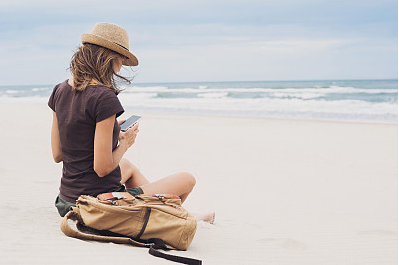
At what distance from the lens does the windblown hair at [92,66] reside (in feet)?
10.3

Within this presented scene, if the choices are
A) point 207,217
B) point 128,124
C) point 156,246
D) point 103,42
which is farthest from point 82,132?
point 207,217

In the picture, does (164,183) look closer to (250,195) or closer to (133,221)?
(133,221)

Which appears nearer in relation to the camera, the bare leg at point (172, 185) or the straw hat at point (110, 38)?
the straw hat at point (110, 38)

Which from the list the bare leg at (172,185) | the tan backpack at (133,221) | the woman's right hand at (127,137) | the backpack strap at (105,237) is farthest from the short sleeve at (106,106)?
the bare leg at (172,185)

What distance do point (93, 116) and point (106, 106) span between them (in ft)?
0.43

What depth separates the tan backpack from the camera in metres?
3.02

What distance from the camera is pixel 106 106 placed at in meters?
3.00

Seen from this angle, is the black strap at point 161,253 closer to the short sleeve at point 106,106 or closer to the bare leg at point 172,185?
the bare leg at point 172,185

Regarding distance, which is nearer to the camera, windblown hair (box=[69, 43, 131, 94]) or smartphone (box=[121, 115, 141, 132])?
windblown hair (box=[69, 43, 131, 94])

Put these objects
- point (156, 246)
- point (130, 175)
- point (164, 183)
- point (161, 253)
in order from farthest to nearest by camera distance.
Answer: point (130, 175) < point (164, 183) < point (156, 246) < point (161, 253)

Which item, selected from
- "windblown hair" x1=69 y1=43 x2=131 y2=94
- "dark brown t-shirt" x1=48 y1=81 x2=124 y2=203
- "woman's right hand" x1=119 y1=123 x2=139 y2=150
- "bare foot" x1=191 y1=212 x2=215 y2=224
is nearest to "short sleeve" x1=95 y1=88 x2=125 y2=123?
"dark brown t-shirt" x1=48 y1=81 x2=124 y2=203

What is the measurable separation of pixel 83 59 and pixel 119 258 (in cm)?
128

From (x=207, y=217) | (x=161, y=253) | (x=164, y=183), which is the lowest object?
(x=207, y=217)

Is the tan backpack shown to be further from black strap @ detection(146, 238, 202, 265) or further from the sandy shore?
the sandy shore
